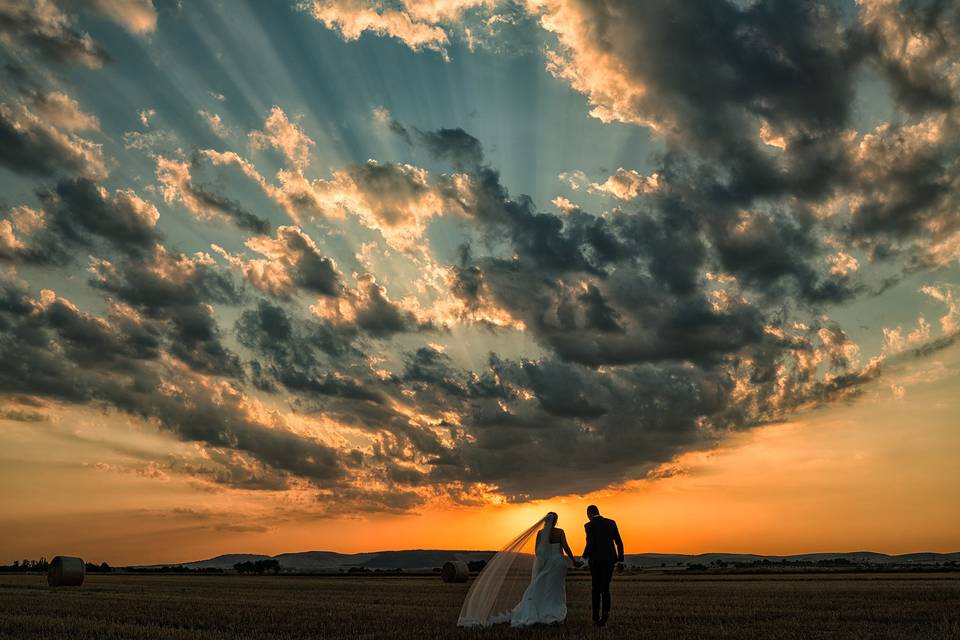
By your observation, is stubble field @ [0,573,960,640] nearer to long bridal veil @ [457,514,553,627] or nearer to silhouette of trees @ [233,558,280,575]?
long bridal veil @ [457,514,553,627]

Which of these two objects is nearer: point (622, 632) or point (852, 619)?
point (622, 632)

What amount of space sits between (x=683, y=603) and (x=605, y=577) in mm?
10135

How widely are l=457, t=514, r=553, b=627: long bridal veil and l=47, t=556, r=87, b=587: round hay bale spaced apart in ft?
123

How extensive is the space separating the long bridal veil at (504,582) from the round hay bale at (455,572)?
37926 mm

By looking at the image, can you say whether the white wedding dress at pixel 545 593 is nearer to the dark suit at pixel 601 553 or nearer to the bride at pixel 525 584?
the bride at pixel 525 584

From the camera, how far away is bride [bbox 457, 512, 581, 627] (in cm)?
1686

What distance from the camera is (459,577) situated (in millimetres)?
54625

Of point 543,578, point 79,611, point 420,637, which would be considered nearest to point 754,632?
A: point 543,578

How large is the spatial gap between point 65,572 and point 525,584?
38.5 meters

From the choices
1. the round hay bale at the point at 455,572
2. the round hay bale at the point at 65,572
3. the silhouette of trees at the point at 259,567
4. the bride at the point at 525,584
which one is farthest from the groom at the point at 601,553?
the silhouette of trees at the point at 259,567

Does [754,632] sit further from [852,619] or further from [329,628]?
[329,628]

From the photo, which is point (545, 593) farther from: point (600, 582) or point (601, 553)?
point (601, 553)

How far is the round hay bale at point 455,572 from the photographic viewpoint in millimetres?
54750

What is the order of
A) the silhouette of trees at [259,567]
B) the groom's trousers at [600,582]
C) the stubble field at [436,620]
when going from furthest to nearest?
the silhouette of trees at [259,567]
the groom's trousers at [600,582]
the stubble field at [436,620]
